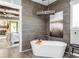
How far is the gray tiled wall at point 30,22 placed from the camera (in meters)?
6.03

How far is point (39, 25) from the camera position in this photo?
7.11m

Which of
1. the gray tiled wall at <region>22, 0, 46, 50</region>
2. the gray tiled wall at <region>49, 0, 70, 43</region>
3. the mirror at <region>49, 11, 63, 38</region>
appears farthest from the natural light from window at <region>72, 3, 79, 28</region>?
the gray tiled wall at <region>22, 0, 46, 50</region>

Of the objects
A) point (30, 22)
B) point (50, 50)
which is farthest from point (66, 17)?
point (30, 22)

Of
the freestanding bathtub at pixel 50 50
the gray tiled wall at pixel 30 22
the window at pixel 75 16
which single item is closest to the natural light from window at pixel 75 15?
the window at pixel 75 16

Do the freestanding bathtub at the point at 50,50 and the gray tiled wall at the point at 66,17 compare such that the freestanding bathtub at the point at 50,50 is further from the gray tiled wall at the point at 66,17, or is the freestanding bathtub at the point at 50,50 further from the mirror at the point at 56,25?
the mirror at the point at 56,25

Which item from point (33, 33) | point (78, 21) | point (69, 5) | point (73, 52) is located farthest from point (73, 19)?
point (33, 33)

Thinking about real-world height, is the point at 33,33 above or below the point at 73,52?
above

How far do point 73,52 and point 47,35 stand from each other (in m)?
2.57

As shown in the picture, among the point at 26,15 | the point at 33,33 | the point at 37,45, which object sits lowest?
the point at 37,45

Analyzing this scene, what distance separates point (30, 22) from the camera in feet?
21.1

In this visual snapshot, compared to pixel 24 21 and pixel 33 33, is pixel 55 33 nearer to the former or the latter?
pixel 33 33

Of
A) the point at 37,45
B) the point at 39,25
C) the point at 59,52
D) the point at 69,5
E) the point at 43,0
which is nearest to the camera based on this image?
the point at 59,52

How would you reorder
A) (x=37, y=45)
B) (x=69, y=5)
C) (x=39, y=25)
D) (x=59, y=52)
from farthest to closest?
(x=39, y=25)
(x=69, y=5)
(x=37, y=45)
(x=59, y=52)

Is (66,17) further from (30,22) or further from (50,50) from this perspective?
(30,22)
